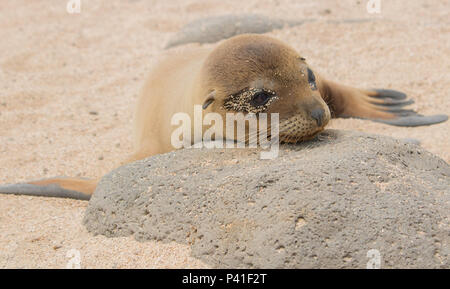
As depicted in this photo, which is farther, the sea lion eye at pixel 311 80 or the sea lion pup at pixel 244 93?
the sea lion eye at pixel 311 80

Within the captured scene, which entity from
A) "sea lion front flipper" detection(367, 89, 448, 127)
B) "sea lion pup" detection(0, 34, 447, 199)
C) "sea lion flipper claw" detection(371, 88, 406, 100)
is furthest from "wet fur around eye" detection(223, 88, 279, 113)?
"sea lion flipper claw" detection(371, 88, 406, 100)

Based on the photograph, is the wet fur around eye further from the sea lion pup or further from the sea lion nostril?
the sea lion nostril

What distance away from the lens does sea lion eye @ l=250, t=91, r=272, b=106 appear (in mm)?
2986

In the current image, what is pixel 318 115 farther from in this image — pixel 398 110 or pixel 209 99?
pixel 398 110

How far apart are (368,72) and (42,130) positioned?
3.41 metres

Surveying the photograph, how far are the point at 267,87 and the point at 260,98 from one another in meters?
0.07

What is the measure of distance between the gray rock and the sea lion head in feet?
0.50

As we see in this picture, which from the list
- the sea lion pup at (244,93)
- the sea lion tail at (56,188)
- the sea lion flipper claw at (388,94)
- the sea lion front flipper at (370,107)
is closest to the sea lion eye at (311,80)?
the sea lion pup at (244,93)

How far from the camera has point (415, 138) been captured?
421 centimetres

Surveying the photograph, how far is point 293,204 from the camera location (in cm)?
240

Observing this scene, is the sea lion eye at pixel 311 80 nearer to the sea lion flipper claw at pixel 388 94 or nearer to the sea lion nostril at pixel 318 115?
the sea lion nostril at pixel 318 115

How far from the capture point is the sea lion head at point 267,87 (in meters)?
2.96

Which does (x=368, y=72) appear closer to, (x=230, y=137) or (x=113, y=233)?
(x=230, y=137)

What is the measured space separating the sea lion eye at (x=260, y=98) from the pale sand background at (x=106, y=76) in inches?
37.2
